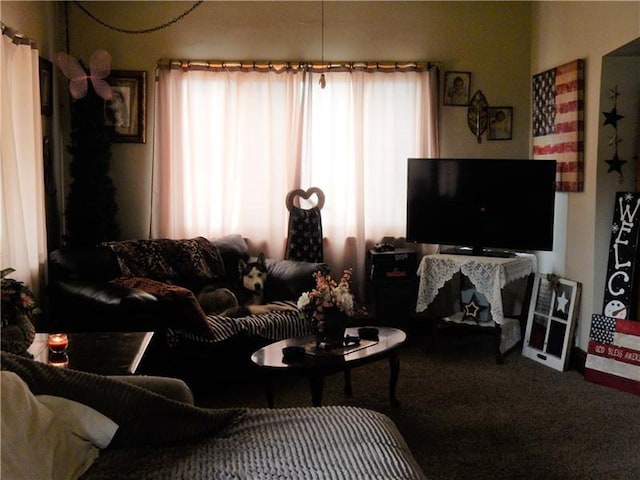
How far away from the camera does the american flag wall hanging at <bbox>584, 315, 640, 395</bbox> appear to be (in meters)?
4.09

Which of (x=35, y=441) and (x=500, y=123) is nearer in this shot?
(x=35, y=441)

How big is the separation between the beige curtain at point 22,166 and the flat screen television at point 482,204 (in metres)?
2.55

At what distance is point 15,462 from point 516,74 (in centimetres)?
480

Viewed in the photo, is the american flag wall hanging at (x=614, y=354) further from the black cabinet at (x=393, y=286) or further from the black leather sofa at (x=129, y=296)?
the black leather sofa at (x=129, y=296)

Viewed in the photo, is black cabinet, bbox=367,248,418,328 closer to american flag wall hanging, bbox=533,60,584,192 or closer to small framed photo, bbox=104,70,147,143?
american flag wall hanging, bbox=533,60,584,192

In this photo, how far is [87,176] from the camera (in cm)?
499

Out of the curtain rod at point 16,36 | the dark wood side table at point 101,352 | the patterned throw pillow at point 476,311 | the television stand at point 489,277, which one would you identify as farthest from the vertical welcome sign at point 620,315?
the curtain rod at point 16,36

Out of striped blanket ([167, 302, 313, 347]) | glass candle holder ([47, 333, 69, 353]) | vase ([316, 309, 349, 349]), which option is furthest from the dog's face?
glass candle holder ([47, 333, 69, 353])

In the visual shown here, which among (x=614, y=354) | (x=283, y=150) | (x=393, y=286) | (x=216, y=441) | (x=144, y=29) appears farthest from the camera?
(x=283, y=150)

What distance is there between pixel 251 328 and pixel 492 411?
1.43 metres

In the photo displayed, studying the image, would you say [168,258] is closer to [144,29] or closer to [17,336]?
[144,29]

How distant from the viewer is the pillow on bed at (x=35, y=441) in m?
1.68

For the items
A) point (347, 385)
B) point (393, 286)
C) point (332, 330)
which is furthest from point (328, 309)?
point (393, 286)

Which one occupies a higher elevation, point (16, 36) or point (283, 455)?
point (16, 36)
